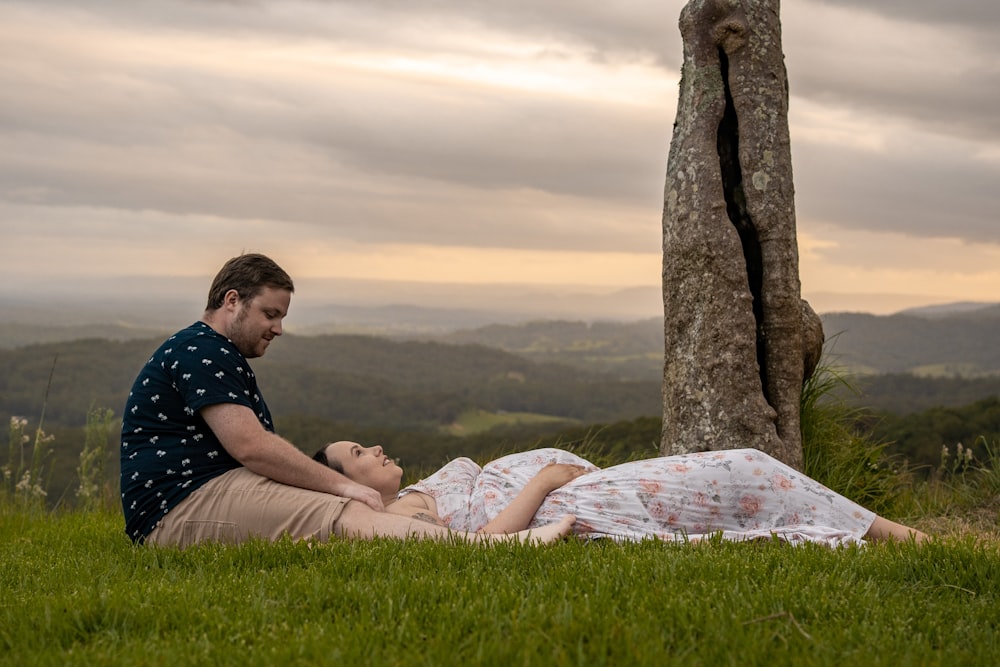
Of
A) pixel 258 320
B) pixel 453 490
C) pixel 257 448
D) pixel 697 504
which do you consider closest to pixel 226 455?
pixel 257 448

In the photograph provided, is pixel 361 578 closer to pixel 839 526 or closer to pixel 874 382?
pixel 839 526

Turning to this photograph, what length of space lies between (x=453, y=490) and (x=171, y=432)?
2.24 m

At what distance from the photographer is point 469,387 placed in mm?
118500

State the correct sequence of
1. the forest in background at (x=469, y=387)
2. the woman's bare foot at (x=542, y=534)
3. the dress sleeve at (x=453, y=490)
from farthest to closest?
the forest in background at (x=469, y=387) < the dress sleeve at (x=453, y=490) < the woman's bare foot at (x=542, y=534)

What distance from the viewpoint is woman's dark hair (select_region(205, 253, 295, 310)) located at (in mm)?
6406

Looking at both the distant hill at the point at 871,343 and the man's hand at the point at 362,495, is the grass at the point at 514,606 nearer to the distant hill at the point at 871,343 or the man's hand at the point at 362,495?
the man's hand at the point at 362,495

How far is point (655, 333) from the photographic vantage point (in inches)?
7333

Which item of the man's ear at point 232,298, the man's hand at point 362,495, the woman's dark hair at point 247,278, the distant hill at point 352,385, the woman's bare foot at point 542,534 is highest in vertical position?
the woman's dark hair at point 247,278

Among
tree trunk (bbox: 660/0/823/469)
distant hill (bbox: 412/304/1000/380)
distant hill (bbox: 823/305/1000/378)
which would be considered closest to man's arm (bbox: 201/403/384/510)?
tree trunk (bbox: 660/0/823/469)

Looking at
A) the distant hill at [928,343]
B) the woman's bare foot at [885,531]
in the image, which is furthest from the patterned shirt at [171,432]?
the distant hill at [928,343]

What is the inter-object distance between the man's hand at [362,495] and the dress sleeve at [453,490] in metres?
0.67

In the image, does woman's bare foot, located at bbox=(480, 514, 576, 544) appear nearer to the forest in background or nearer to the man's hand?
the man's hand

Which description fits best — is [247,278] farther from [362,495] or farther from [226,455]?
[362,495]

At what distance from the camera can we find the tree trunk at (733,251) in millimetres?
8883
